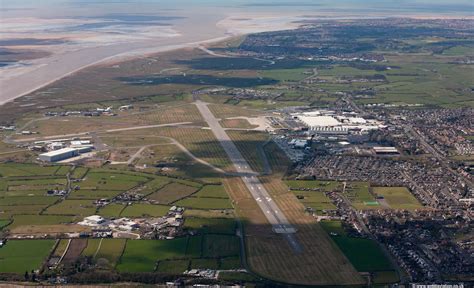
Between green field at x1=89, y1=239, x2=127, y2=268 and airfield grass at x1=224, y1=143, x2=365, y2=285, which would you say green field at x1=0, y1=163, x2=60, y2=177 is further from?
green field at x1=89, y1=239, x2=127, y2=268

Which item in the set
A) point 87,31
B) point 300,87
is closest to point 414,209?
point 300,87

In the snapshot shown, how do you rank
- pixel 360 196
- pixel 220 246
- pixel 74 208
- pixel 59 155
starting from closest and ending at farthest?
pixel 220 246 < pixel 74 208 < pixel 360 196 < pixel 59 155

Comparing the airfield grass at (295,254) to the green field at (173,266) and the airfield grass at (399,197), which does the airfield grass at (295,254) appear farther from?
the airfield grass at (399,197)

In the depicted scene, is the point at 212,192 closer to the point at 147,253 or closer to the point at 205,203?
the point at 205,203

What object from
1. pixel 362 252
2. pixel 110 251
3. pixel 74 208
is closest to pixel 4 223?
pixel 74 208

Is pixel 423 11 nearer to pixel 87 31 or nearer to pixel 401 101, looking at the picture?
pixel 87 31

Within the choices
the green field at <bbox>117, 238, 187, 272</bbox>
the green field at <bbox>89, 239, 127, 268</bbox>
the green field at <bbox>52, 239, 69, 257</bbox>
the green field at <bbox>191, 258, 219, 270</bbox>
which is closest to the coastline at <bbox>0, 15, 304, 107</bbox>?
the green field at <bbox>52, 239, 69, 257</bbox>
